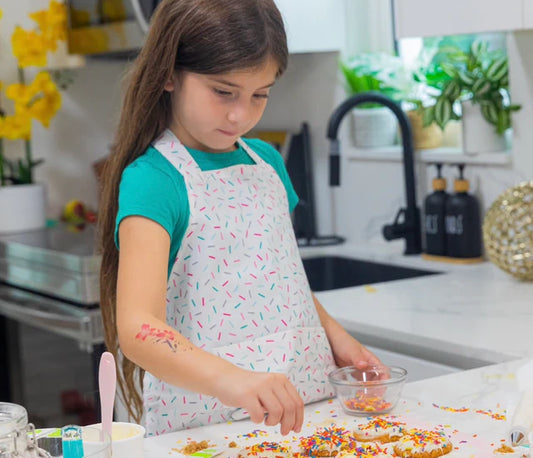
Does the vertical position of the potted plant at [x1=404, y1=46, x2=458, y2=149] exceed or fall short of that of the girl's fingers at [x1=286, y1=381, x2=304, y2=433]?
it exceeds it

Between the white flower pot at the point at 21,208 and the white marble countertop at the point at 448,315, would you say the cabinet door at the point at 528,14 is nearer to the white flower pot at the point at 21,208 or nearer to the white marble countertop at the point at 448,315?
the white marble countertop at the point at 448,315

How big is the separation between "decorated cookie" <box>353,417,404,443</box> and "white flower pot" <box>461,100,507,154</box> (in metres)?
1.33

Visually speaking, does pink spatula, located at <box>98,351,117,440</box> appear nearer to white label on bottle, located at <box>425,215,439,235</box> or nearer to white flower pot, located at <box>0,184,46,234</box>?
white label on bottle, located at <box>425,215,439,235</box>

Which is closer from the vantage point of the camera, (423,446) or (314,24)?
(423,446)

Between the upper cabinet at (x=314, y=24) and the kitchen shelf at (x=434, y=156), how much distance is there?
31 centimetres

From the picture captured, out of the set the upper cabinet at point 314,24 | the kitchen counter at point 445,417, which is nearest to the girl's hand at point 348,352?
the kitchen counter at point 445,417

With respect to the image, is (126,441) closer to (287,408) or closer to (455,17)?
(287,408)

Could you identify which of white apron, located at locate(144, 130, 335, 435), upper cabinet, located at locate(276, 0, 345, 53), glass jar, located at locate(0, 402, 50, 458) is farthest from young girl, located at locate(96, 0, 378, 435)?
upper cabinet, located at locate(276, 0, 345, 53)

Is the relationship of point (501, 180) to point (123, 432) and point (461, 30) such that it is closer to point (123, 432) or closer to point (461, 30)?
point (461, 30)

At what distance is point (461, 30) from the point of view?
201 centimetres

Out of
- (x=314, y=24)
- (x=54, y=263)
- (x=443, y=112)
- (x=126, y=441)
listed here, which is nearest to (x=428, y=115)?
(x=443, y=112)

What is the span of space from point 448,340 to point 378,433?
0.51 metres

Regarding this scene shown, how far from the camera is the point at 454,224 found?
2.47m

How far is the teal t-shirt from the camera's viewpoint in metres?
1.34
